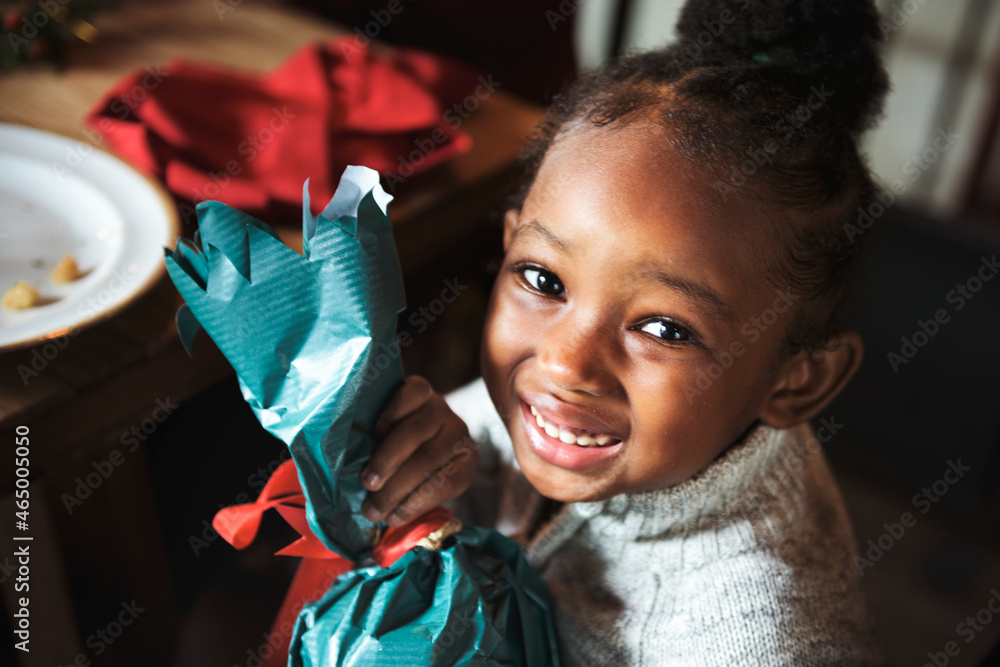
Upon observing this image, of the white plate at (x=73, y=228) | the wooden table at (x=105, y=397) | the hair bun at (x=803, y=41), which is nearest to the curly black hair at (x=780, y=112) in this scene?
the hair bun at (x=803, y=41)

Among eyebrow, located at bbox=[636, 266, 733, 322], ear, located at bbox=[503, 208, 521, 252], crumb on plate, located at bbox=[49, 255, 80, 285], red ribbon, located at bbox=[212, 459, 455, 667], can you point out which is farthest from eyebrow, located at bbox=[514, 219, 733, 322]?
crumb on plate, located at bbox=[49, 255, 80, 285]

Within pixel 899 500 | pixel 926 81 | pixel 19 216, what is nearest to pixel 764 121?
pixel 19 216

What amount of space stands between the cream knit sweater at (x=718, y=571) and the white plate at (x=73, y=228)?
17.5 inches

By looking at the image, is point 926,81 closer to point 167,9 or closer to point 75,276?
point 167,9

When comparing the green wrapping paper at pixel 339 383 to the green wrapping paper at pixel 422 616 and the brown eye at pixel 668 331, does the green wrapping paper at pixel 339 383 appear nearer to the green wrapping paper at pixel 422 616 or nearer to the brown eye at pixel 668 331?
the green wrapping paper at pixel 422 616

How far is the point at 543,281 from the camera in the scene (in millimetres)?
649

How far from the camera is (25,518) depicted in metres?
0.68

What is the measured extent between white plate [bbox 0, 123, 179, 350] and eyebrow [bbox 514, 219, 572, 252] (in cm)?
34

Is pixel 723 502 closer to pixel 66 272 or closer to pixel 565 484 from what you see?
pixel 565 484

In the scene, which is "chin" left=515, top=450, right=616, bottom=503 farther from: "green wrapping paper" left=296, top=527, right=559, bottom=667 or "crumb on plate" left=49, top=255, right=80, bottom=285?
"crumb on plate" left=49, top=255, right=80, bottom=285

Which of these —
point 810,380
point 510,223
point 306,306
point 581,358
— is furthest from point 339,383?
point 810,380

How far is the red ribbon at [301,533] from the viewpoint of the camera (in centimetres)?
56

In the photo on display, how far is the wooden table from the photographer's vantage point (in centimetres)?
67

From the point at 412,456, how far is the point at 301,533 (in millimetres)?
90
